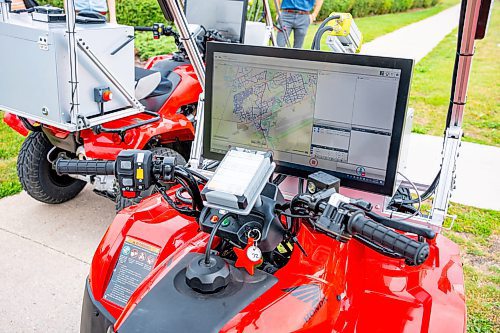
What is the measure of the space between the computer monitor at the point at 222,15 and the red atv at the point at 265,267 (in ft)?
8.61

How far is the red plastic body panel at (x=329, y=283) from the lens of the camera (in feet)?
4.57

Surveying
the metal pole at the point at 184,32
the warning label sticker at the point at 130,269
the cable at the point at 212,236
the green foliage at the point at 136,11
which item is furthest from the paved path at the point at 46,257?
the green foliage at the point at 136,11

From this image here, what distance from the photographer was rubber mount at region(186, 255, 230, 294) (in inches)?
53.5

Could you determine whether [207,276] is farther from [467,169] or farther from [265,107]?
[467,169]

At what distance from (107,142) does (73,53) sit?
614 millimetres

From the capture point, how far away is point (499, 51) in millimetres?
12711

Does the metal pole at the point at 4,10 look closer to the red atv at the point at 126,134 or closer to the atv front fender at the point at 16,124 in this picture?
the red atv at the point at 126,134

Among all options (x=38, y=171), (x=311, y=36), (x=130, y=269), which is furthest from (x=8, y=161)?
(x=311, y=36)

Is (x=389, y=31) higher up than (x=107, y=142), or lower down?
higher up

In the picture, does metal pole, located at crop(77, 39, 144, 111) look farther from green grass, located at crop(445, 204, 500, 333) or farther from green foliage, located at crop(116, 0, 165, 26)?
green foliage, located at crop(116, 0, 165, 26)

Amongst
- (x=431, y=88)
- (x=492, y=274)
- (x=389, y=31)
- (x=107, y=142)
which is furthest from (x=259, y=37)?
(x=389, y=31)

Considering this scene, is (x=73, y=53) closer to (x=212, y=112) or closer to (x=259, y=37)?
(x=212, y=112)

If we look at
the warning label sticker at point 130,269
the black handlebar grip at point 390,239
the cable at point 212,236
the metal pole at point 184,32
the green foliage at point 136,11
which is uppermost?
the green foliage at point 136,11

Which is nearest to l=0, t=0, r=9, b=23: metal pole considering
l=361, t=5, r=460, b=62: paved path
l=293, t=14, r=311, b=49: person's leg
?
l=293, t=14, r=311, b=49: person's leg
